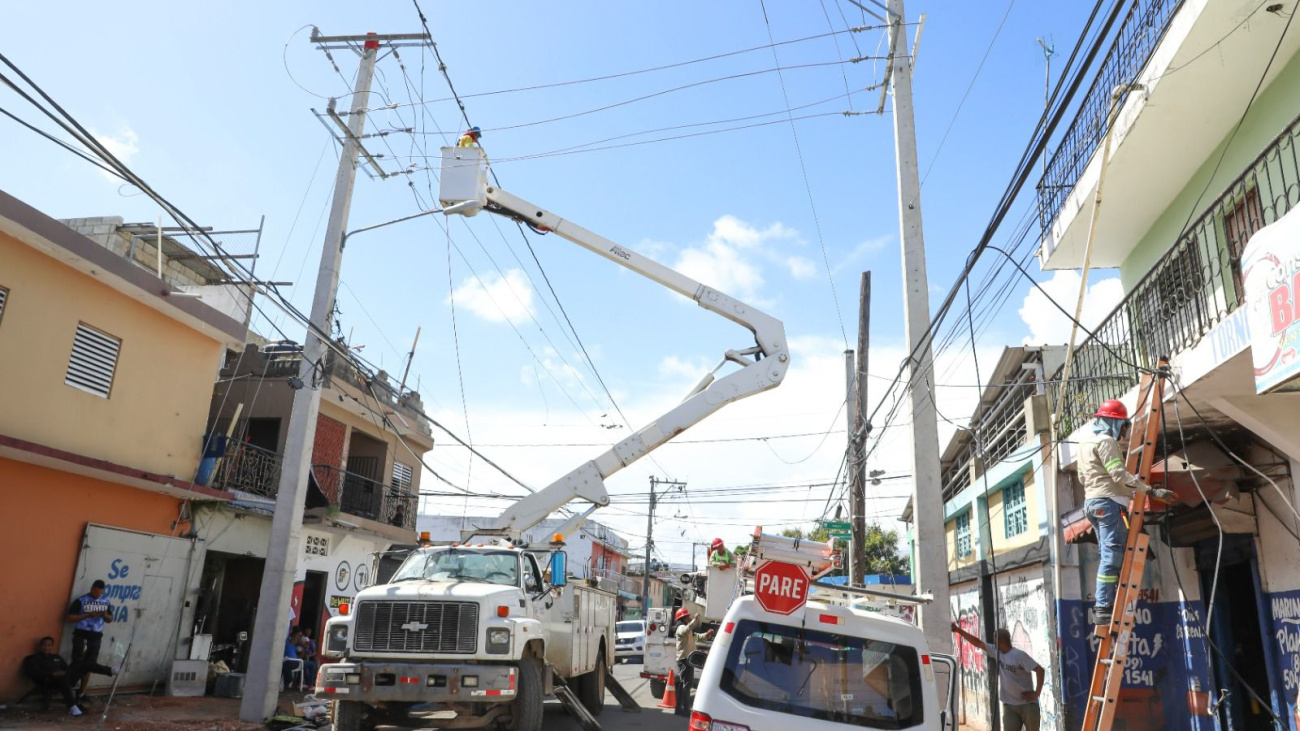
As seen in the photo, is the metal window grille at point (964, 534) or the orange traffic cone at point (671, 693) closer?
the orange traffic cone at point (671, 693)

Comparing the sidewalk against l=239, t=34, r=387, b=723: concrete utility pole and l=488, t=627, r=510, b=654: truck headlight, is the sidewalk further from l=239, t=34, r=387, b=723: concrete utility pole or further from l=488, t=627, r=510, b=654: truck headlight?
l=488, t=627, r=510, b=654: truck headlight

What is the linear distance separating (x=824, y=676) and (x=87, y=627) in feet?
40.1

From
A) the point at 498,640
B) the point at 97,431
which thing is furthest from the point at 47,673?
the point at 498,640

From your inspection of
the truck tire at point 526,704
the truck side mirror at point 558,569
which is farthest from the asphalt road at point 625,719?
the truck tire at point 526,704

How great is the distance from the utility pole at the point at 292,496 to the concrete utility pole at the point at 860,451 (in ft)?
33.5

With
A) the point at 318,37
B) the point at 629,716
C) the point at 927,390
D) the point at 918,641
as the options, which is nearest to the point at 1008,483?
the point at 927,390

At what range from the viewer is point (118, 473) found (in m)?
A: 13.8

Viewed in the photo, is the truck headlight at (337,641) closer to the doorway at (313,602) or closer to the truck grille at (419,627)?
the truck grille at (419,627)

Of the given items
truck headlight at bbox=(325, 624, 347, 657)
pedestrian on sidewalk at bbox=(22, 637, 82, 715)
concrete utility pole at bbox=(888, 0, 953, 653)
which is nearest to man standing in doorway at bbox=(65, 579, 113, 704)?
pedestrian on sidewalk at bbox=(22, 637, 82, 715)

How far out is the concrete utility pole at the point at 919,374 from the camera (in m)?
9.39

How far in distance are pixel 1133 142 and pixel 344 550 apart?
63.9 ft

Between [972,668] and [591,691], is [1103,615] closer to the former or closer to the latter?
[972,668]

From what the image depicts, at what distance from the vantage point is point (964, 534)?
60.7 ft

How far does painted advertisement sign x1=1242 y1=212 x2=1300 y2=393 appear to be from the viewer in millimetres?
5797
